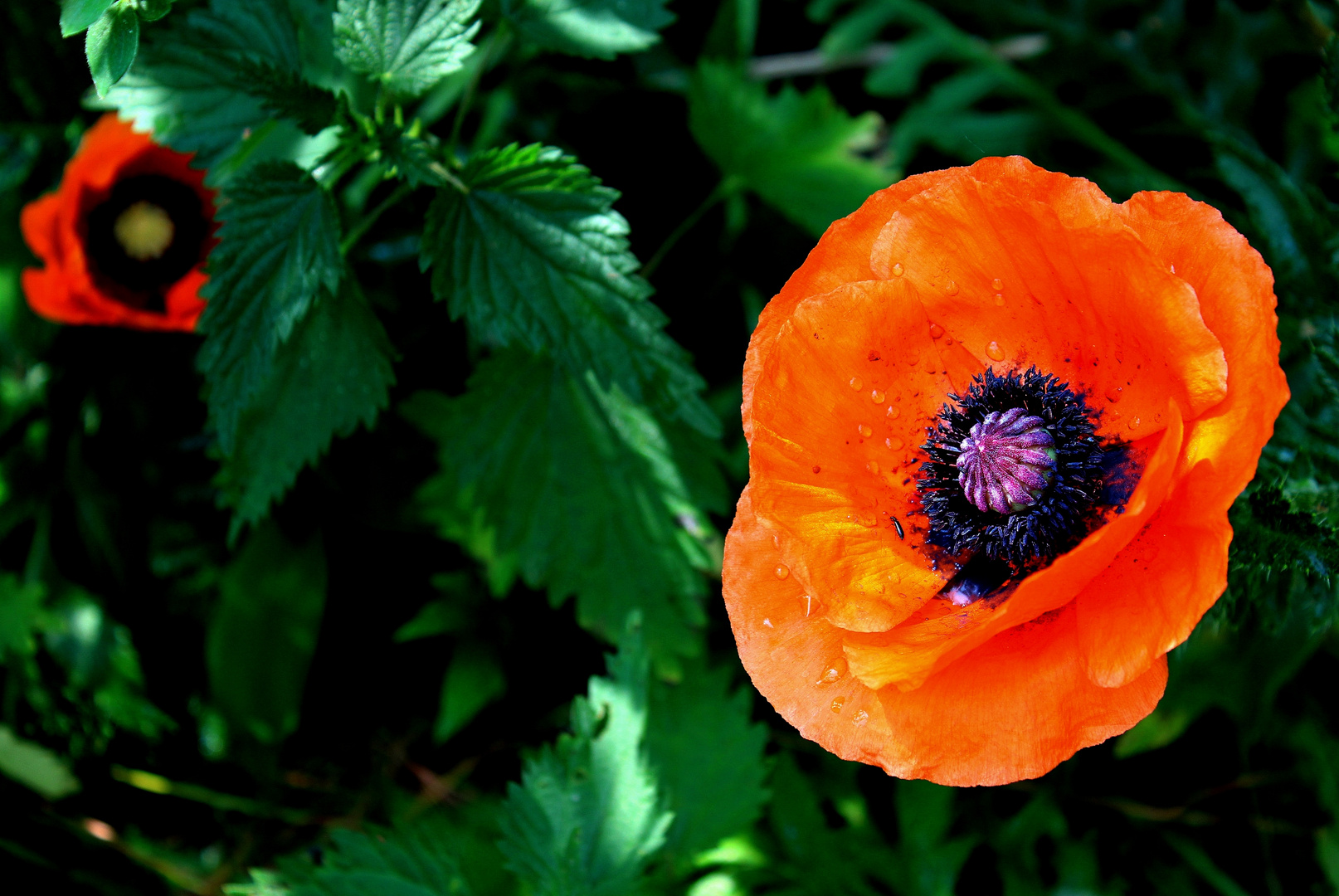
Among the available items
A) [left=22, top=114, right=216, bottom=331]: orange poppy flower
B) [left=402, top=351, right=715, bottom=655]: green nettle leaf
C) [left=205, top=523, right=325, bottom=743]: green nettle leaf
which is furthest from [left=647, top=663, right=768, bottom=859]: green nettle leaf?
[left=22, top=114, right=216, bottom=331]: orange poppy flower

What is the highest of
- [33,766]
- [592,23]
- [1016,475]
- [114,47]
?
[114,47]

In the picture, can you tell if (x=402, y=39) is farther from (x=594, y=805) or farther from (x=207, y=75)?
(x=594, y=805)

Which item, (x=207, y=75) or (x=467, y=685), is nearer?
(x=207, y=75)

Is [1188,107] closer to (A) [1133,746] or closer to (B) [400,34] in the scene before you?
(A) [1133,746]

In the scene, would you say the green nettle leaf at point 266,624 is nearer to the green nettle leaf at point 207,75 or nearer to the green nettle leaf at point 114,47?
the green nettle leaf at point 207,75

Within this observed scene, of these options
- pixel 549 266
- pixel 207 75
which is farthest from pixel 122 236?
pixel 549 266

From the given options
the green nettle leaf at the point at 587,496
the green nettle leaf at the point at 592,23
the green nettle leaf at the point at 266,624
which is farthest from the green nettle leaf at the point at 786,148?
the green nettle leaf at the point at 266,624
